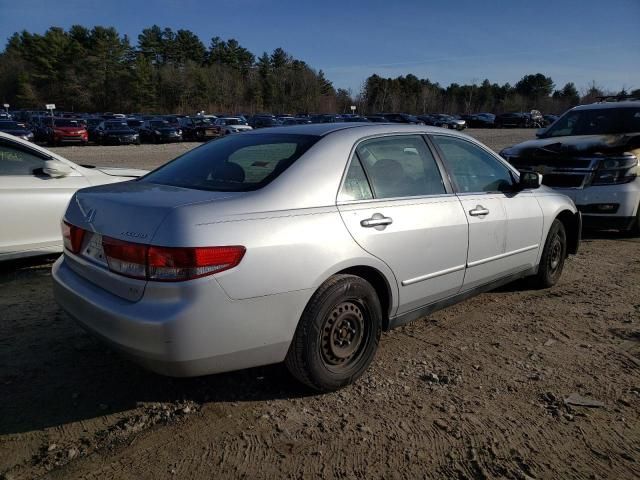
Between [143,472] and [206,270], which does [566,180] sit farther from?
[143,472]

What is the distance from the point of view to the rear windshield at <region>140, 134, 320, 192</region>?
9.88 ft

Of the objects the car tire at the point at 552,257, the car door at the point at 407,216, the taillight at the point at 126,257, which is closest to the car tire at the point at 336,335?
the car door at the point at 407,216

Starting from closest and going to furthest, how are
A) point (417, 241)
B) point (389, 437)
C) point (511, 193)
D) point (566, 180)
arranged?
point (389, 437), point (417, 241), point (511, 193), point (566, 180)

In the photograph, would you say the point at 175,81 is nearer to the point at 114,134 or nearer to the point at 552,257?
the point at 114,134

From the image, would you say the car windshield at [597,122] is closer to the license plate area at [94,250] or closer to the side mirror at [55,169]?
the side mirror at [55,169]

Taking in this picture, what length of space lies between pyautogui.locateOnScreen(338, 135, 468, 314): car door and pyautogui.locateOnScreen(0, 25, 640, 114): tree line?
85.7m

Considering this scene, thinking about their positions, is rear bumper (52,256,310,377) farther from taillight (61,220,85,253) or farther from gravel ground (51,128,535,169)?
gravel ground (51,128,535,169)

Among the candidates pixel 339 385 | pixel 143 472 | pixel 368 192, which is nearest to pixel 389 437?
pixel 339 385

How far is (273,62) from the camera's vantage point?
342ft

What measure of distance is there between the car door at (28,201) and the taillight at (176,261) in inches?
128

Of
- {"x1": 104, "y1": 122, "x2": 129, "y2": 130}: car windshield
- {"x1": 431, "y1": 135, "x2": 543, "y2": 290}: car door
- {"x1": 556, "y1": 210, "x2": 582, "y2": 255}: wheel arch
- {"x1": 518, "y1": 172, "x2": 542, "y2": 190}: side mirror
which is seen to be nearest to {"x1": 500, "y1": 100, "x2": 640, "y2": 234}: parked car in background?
{"x1": 556, "y1": 210, "x2": 582, "y2": 255}: wheel arch

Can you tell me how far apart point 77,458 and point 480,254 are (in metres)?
2.93

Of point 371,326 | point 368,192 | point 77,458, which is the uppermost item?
point 368,192

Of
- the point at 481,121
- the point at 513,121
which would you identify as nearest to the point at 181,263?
the point at 513,121
